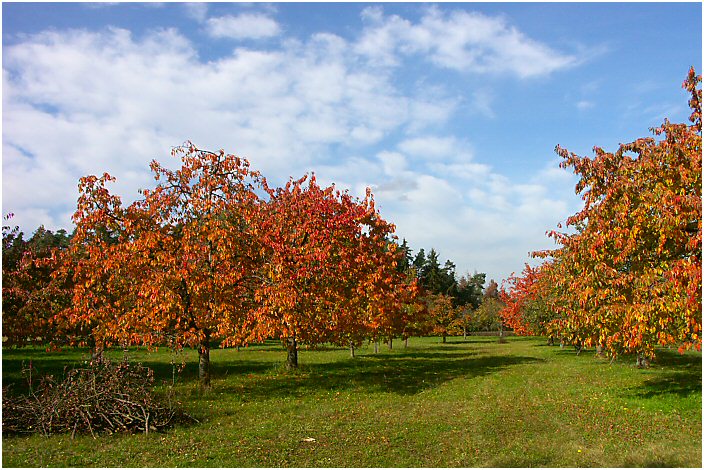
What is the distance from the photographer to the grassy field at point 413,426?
28.2ft

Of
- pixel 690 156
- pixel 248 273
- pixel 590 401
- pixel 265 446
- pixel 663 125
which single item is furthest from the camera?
pixel 248 273

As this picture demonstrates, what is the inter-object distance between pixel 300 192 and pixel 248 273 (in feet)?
19.5

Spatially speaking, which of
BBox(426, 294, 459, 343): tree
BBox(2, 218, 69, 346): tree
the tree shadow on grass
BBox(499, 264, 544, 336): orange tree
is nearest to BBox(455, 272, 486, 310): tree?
BBox(426, 294, 459, 343): tree

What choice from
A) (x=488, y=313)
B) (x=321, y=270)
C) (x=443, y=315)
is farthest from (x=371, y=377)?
(x=488, y=313)

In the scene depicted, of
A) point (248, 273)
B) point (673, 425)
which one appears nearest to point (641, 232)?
point (673, 425)

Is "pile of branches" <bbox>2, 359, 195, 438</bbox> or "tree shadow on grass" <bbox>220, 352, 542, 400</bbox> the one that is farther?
"tree shadow on grass" <bbox>220, 352, 542, 400</bbox>

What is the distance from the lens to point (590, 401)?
14.5 metres

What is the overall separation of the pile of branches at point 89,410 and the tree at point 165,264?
294 centimetres

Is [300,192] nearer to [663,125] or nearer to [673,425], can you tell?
[663,125]

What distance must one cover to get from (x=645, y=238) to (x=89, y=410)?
12.1 metres

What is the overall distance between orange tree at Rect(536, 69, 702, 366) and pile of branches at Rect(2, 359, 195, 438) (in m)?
9.50

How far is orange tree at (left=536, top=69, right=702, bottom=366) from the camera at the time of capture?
10.2 metres

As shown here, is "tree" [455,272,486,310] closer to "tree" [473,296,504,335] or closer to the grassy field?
"tree" [473,296,504,335]

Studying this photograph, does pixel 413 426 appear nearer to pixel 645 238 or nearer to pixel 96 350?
pixel 645 238
